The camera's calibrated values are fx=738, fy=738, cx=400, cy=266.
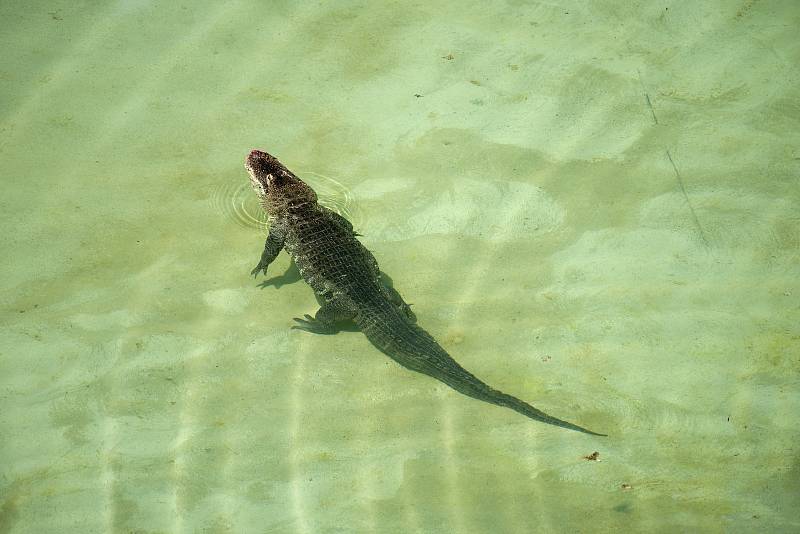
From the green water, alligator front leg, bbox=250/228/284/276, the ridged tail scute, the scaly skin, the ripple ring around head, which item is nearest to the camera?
the green water

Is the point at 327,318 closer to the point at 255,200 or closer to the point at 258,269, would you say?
the point at 258,269

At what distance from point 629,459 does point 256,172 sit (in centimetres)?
305

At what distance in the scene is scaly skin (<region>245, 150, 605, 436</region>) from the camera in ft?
14.0

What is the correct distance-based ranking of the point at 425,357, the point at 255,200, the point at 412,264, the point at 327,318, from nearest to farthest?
the point at 425,357 < the point at 327,318 < the point at 412,264 < the point at 255,200

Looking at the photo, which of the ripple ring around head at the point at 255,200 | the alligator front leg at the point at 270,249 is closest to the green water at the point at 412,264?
the ripple ring around head at the point at 255,200

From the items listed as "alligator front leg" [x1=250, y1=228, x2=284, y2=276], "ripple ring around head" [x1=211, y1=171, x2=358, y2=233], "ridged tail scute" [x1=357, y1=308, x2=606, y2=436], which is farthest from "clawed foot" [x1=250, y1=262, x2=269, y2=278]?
"ridged tail scute" [x1=357, y1=308, x2=606, y2=436]

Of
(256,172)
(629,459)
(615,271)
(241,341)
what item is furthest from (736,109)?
(241,341)

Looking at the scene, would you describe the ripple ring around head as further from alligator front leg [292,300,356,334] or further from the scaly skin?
alligator front leg [292,300,356,334]

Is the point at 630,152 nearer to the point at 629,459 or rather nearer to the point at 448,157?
the point at 448,157

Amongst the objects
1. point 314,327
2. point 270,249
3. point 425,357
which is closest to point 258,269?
point 270,249

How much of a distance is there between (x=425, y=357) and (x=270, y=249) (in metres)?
1.28

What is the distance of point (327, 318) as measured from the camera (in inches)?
178

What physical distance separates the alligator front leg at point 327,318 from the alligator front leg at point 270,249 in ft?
1.62

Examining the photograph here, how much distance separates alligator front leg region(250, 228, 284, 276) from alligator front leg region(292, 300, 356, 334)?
1.62 ft
